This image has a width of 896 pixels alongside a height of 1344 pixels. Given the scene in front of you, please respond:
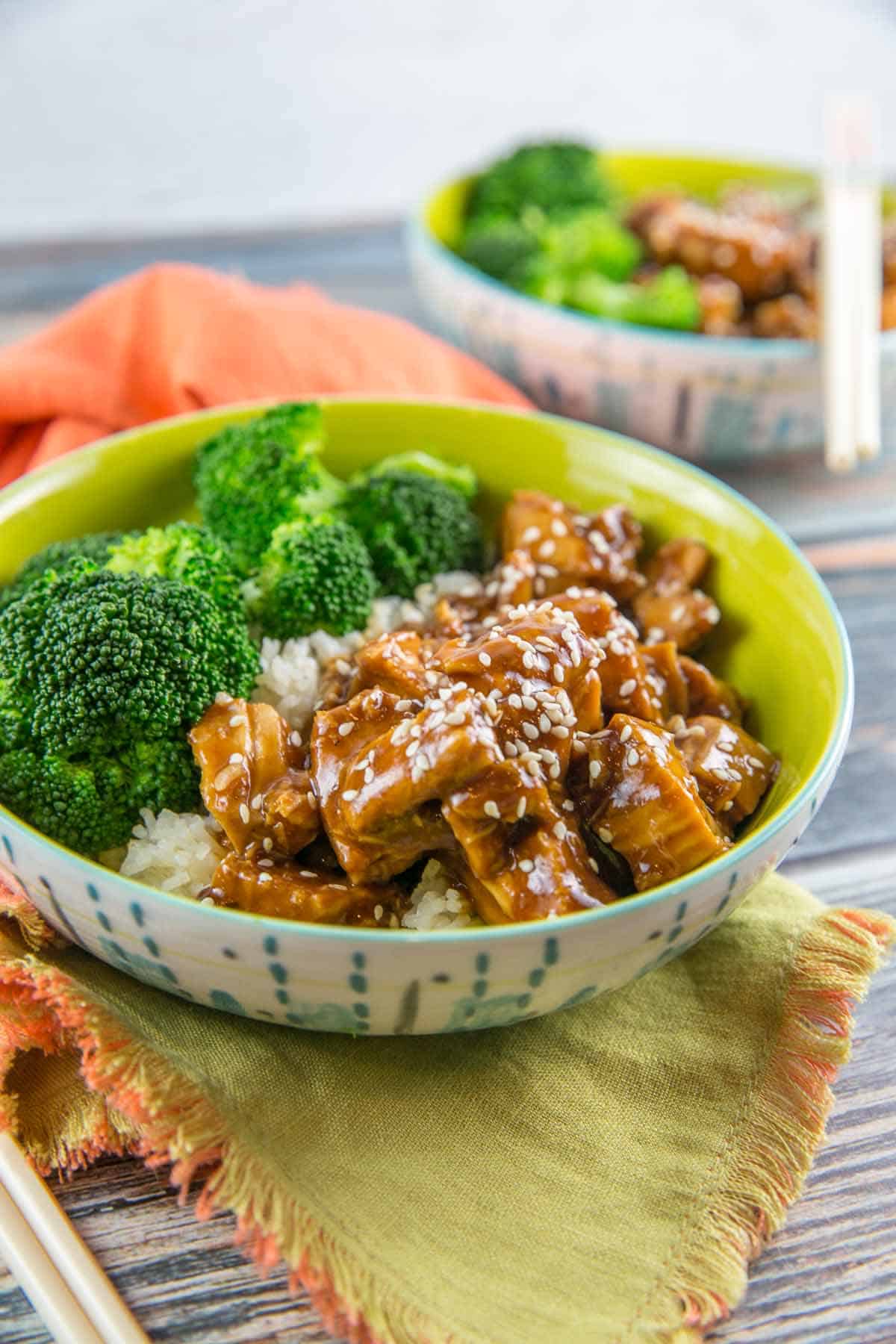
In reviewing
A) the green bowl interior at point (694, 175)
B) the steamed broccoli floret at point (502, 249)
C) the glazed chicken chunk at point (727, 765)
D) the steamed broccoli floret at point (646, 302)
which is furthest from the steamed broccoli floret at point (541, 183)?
the glazed chicken chunk at point (727, 765)

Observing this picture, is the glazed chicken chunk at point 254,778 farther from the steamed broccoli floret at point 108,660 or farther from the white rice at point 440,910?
the white rice at point 440,910

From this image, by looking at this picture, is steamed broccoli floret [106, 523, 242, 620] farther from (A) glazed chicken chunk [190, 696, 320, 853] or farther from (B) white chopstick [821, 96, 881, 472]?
(B) white chopstick [821, 96, 881, 472]

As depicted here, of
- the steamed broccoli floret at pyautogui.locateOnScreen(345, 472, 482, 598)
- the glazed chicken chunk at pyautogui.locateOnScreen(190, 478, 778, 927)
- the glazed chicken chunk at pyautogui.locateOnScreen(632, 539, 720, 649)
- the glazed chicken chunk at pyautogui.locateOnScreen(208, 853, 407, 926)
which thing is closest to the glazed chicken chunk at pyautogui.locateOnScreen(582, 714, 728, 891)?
the glazed chicken chunk at pyautogui.locateOnScreen(190, 478, 778, 927)

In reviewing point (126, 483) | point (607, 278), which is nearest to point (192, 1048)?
point (126, 483)

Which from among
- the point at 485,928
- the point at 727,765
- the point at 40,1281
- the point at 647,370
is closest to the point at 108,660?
the point at 485,928

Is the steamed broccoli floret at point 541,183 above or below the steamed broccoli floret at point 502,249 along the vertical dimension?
above

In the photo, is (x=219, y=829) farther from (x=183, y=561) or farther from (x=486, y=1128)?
(x=486, y=1128)

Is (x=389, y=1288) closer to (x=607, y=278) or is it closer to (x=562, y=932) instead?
(x=562, y=932)
